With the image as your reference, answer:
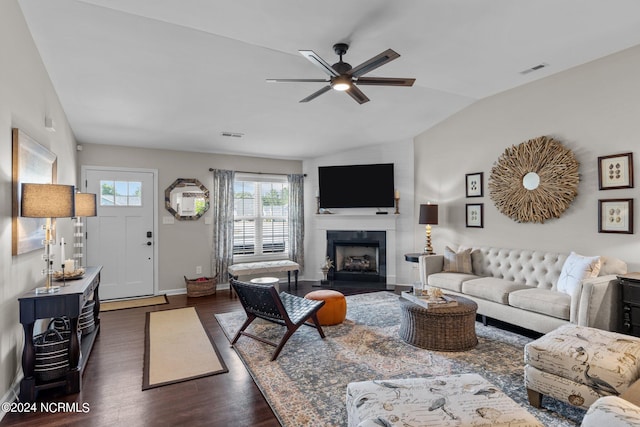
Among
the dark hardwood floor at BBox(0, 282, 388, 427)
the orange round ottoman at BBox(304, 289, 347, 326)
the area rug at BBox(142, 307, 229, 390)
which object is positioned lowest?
the dark hardwood floor at BBox(0, 282, 388, 427)

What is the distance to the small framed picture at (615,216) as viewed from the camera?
11.0 ft

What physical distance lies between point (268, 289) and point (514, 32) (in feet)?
10.1

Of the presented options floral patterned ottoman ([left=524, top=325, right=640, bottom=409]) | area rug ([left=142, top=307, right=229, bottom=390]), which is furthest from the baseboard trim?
floral patterned ottoman ([left=524, top=325, right=640, bottom=409])

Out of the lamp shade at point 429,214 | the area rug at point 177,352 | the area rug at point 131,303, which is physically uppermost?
the lamp shade at point 429,214

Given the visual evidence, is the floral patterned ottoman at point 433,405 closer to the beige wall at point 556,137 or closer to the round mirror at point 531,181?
the beige wall at point 556,137

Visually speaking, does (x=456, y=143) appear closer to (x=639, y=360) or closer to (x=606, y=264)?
(x=606, y=264)

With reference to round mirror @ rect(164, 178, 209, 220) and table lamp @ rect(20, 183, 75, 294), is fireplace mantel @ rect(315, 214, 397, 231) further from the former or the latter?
table lamp @ rect(20, 183, 75, 294)

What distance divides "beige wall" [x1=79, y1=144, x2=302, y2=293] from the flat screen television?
6.26 feet

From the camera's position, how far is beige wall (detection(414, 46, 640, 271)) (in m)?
3.40

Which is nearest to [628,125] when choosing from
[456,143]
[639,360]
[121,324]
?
[456,143]

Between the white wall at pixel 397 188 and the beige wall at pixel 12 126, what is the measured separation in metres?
4.55

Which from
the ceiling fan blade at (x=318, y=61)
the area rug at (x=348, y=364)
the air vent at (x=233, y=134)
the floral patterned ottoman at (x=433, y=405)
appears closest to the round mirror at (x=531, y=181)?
the area rug at (x=348, y=364)

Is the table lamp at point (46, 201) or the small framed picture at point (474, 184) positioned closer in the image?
the table lamp at point (46, 201)

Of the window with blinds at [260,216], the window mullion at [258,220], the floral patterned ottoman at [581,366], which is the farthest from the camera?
the window mullion at [258,220]
